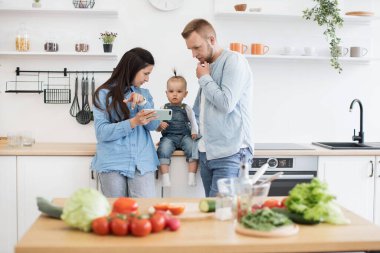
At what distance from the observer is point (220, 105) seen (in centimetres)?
316

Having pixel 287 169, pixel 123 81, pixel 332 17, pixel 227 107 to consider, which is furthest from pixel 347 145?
pixel 123 81

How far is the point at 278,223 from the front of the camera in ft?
6.79

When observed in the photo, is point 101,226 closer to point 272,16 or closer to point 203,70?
point 203,70

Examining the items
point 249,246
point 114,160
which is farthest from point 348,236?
point 114,160

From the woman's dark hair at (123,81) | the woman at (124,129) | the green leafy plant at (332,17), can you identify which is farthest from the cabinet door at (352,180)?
the woman's dark hair at (123,81)

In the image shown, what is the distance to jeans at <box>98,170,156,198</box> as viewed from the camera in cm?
346

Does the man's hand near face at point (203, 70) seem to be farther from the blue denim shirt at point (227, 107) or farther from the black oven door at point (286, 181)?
the black oven door at point (286, 181)

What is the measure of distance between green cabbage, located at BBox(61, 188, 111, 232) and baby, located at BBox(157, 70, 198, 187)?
173 centimetres

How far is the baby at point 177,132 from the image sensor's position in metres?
3.85

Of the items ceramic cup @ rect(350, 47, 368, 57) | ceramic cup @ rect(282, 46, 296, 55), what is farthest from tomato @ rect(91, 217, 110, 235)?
ceramic cup @ rect(350, 47, 368, 57)

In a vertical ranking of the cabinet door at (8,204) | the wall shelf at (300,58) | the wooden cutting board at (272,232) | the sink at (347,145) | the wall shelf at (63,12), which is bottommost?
the cabinet door at (8,204)

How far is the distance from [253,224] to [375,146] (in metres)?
2.58

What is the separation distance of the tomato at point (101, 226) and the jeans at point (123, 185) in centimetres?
144

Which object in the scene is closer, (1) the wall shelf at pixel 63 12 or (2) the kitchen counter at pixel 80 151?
(2) the kitchen counter at pixel 80 151
